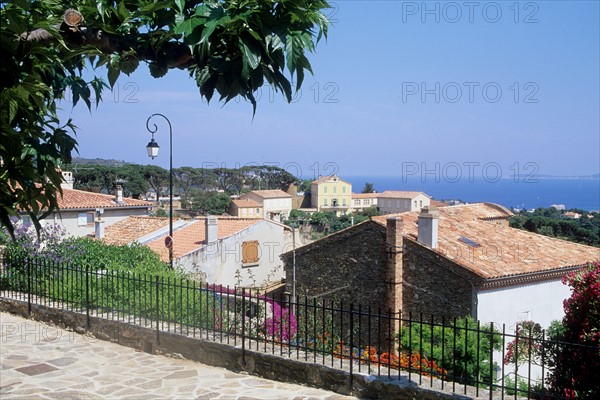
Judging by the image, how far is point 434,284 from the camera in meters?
18.1

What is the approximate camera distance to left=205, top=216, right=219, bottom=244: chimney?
2516 cm

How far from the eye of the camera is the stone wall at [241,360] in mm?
6059

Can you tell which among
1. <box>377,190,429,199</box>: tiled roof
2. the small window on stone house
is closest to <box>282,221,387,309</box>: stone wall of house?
the small window on stone house

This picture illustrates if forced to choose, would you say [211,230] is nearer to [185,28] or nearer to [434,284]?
[434,284]

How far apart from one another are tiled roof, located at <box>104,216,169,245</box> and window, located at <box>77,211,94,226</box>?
6.63ft

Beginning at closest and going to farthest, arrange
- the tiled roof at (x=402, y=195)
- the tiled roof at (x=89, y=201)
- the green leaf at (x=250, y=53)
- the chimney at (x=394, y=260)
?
1. the green leaf at (x=250, y=53)
2. the chimney at (x=394, y=260)
3. the tiled roof at (x=89, y=201)
4. the tiled roof at (x=402, y=195)

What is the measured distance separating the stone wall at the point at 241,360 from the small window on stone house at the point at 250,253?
16.9 meters

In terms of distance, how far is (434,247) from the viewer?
60.8 ft

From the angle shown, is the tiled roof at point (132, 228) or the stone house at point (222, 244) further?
the tiled roof at point (132, 228)

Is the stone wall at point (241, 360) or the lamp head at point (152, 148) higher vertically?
the lamp head at point (152, 148)

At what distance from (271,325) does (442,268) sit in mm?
10853

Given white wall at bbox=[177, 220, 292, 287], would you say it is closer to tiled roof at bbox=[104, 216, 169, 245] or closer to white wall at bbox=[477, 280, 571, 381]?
tiled roof at bbox=[104, 216, 169, 245]

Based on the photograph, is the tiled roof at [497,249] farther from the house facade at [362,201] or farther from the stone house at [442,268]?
the house facade at [362,201]

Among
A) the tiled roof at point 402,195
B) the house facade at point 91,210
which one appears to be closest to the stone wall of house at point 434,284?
the house facade at point 91,210
